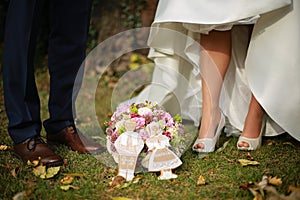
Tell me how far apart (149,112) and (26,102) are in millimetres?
585

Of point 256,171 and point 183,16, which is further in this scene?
point 183,16

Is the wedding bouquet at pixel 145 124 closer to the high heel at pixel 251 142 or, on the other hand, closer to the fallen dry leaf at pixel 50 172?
the fallen dry leaf at pixel 50 172

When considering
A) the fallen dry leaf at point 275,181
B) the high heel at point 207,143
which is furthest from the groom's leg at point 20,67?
the fallen dry leaf at point 275,181

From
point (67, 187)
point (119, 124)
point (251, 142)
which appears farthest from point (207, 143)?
point (67, 187)

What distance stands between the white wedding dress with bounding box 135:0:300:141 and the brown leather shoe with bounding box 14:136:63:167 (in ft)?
2.95

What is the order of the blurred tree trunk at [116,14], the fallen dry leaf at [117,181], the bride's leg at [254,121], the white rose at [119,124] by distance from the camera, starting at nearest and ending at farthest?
the fallen dry leaf at [117,181]
the white rose at [119,124]
the bride's leg at [254,121]
the blurred tree trunk at [116,14]

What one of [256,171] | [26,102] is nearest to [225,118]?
[256,171]

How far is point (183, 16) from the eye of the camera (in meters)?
2.50

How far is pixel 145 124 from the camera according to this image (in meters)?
2.29

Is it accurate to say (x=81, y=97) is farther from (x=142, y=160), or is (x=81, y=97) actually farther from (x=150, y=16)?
(x=142, y=160)

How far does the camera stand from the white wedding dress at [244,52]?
2.44 meters

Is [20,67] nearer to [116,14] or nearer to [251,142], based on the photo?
[251,142]

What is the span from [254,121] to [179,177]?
0.66 m

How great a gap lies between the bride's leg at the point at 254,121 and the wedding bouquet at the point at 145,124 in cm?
47
